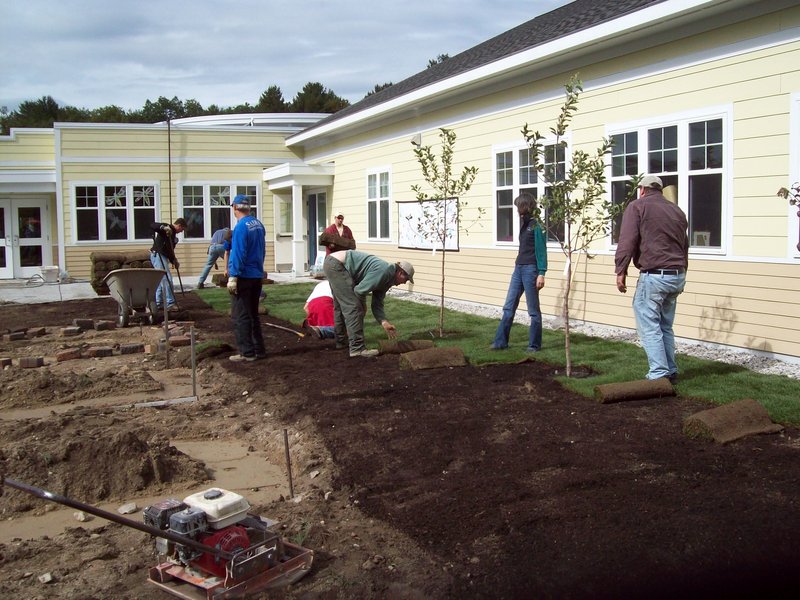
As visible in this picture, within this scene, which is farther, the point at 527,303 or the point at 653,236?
the point at 527,303

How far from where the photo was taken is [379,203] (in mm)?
18531

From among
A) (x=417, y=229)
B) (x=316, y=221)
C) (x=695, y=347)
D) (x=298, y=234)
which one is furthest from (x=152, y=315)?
(x=316, y=221)

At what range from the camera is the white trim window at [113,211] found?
2259cm

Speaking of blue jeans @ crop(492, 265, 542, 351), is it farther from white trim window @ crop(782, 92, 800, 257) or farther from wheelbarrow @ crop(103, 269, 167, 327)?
wheelbarrow @ crop(103, 269, 167, 327)

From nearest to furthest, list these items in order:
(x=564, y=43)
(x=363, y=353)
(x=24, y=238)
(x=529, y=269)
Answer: (x=529, y=269) → (x=363, y=353) → (x=564, y=43) → (x=24, y=238)

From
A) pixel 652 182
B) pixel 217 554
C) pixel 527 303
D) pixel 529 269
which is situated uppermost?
pixel 652 182

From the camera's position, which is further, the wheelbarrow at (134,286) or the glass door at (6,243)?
the glass door at (6,243)

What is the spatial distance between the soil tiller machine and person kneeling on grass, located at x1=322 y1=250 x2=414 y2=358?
17.4 feet

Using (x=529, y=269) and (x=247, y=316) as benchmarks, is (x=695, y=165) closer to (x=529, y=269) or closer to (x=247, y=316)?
(x=529, y=269)

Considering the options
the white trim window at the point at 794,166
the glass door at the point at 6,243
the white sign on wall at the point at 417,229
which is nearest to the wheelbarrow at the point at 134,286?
the white sign on wall at the point at 417,229

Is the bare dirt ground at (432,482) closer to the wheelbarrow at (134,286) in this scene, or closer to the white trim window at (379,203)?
the wheelbarrow at (134,286)

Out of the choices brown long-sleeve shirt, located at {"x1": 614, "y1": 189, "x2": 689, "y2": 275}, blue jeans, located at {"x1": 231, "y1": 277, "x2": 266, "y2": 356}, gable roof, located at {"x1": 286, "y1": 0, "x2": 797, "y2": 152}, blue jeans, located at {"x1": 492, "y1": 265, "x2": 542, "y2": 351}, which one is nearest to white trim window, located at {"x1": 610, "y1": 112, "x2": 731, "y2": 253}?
gable roof, located at {"x1": 286, "y1": 0, "x2": 797, "y2": 152}

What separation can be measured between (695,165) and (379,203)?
9794 millimetres

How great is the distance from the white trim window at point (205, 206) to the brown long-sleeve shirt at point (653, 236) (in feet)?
58.0
